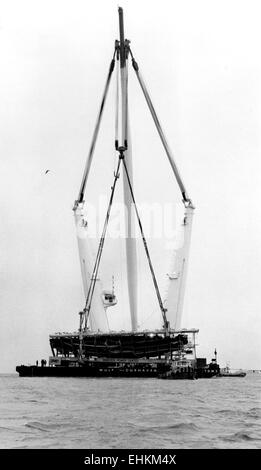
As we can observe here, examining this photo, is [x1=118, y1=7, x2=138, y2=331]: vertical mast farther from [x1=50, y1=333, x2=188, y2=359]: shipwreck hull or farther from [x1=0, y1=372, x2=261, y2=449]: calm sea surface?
[x1=0, y1=372, x2=261, y2=449]: calm sea surface

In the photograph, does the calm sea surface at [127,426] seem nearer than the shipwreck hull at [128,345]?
Yes

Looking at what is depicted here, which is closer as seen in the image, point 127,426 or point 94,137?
point 127,426

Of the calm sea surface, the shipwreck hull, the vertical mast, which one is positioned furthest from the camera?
the shipwreck hull

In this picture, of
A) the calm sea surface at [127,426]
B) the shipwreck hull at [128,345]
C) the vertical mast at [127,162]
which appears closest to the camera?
the calm sea surface at [127,426]

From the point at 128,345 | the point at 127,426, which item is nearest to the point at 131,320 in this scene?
the point at 128,345

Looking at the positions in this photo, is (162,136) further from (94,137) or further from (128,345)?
(128,345)

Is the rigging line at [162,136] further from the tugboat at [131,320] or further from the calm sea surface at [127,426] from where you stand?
the calm sea surface at [127,426]

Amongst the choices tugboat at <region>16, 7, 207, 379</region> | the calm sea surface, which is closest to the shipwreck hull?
tugboat at <region>16, 7, 207, 379</region>

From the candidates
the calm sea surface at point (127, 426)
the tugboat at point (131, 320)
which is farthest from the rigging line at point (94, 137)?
the calm sea surface at point (127, 426)

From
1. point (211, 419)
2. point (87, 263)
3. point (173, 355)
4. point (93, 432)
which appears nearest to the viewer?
point (93, 432)

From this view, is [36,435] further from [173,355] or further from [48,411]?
[173,355]
